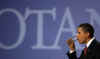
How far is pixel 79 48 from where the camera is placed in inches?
150

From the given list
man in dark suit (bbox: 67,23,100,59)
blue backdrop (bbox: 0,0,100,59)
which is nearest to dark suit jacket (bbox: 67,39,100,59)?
man in dark suit (bbox: 67,23,100,59)

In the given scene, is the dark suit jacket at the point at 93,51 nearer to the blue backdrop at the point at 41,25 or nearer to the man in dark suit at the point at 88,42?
the man in dark suit at the point at 88,42

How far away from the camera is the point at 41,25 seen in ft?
12.7

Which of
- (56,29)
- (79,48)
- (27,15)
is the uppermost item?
(27,15)

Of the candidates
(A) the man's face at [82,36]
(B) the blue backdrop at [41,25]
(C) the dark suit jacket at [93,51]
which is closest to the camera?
(C) the dark suit jacket at [93,51]

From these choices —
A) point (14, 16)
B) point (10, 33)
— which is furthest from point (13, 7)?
point (10, 33)

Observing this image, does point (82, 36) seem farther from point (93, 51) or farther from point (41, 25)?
point (41, 25)

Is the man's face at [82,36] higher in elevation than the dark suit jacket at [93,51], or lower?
higher

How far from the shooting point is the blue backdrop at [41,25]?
3.82 metres

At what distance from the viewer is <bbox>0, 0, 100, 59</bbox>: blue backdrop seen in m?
3.82

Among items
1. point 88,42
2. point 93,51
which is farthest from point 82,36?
point 93,51

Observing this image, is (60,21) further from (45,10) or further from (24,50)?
(24,50)

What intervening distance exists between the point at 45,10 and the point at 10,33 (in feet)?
1.96

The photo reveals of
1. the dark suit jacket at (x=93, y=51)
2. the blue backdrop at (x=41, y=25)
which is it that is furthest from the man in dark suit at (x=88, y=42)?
the blue backdrop at (x=41, y=25)
